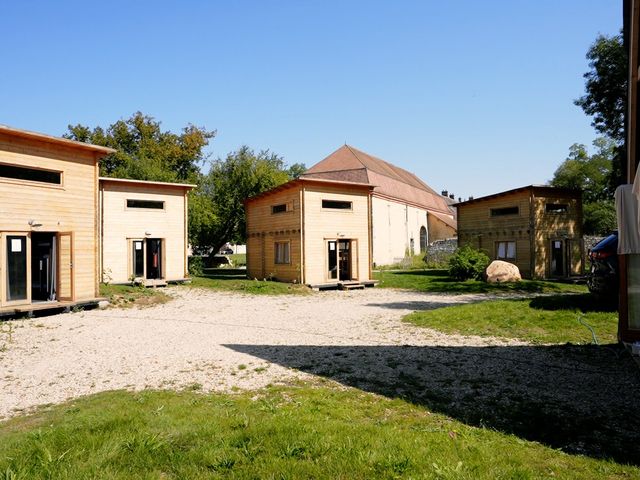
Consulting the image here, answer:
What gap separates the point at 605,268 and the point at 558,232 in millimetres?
16921

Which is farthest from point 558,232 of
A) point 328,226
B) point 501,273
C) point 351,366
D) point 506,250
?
point 351,366

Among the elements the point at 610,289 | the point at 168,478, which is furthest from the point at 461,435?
the point at 610,289

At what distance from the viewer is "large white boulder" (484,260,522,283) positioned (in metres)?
23.0

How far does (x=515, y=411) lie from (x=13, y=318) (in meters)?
13.9

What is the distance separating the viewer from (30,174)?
14031mm

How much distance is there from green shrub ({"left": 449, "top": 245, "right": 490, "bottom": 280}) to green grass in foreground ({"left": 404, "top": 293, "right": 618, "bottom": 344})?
11.4 metres

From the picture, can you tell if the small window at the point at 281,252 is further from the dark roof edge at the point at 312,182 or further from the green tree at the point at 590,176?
the green tree at the point at 590,176

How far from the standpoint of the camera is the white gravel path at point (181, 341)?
22.3 ft

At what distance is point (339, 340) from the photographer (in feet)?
32.4

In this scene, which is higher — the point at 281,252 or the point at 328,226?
the point at 328,226

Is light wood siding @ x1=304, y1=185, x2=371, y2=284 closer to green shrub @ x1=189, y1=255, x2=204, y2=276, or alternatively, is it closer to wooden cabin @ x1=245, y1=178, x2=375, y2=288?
wooden cabin @ x1=245, y1=178, x2=375, y2=288

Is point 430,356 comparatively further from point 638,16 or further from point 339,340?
point 638,16

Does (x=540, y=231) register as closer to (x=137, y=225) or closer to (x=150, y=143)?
(x=137, y=225)

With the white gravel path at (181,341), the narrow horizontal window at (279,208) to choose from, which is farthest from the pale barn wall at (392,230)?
the white gravel path at (181,341)
